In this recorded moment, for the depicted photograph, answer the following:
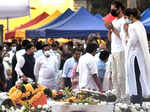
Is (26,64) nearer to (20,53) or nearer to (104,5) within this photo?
(20,53)

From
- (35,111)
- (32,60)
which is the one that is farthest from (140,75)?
(32,60)

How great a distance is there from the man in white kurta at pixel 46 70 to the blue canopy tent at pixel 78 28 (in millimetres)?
3626

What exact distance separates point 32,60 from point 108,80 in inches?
78.7

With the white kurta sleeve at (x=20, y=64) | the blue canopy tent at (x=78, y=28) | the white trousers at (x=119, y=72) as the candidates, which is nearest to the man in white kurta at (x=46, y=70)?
the white kurta sleeve at (x=20, y=64)

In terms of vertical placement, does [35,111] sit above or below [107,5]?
below

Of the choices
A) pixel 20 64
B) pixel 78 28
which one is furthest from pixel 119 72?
pixel 78 28

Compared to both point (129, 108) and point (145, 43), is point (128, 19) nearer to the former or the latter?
point (145, 43)

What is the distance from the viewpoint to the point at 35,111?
7.04 meters

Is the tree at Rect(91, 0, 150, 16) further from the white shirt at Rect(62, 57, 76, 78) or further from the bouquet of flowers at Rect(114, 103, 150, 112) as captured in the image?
the bouquet of flowers at Rect(114, 103, 150, 112)

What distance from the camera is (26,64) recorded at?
42.4 feet

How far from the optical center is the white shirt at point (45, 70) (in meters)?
13.6

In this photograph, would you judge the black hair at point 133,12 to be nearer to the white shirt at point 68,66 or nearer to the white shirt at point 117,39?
the white shirt at point 117,39

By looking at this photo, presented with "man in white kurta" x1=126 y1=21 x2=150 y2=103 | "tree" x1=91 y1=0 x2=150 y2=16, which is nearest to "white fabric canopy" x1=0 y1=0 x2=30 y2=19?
"man in white kurta" x1=126 y1=21 x2=150 y2=103

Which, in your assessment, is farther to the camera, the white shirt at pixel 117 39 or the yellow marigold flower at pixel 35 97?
the white shirt at pixel 117 39
